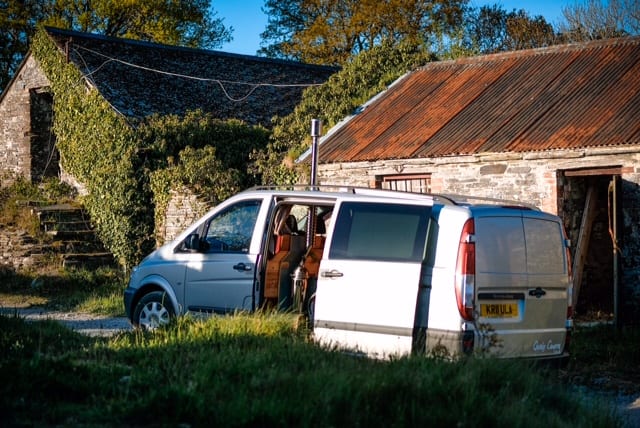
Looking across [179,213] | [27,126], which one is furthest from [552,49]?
[27,126]

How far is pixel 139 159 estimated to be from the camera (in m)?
23.0

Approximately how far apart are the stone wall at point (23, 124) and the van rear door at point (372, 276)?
21.4 meters

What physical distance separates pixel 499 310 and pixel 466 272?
1.97 ft

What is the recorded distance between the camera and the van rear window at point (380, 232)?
8.48 metres

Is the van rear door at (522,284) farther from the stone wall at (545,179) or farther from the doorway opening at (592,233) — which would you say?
the stone wall at (545,179)

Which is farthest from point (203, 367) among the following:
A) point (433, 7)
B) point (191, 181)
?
point (433, 7)

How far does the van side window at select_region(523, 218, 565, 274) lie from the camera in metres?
8.82

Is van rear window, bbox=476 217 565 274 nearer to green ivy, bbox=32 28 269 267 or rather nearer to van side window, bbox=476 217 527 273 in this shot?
van side window, bbox=476 217 527 273

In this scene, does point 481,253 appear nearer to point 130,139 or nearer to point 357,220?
point 357,220

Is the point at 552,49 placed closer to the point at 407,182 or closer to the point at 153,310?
the point at 407,182

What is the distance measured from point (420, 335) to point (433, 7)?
34.2 m

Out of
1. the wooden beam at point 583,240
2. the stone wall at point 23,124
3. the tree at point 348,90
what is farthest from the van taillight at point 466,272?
the stone wall at point 23,124

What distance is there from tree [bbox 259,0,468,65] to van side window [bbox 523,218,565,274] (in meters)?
29.5

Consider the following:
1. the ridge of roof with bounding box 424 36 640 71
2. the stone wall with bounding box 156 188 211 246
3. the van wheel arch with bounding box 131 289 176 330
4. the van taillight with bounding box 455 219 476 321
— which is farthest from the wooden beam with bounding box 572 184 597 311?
the stone wall with bounding box 156 188 211 246
